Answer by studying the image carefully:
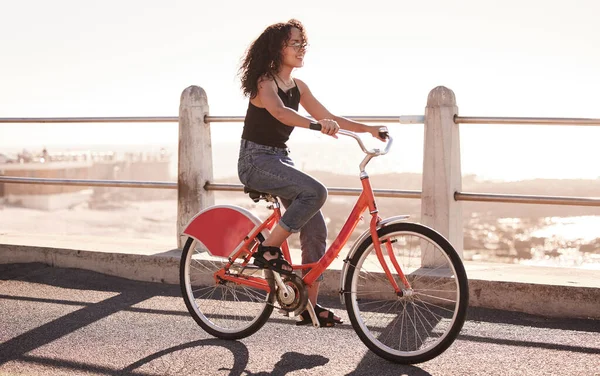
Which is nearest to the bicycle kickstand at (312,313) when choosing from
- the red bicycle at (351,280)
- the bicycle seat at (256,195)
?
the red bicycle at (351,280)

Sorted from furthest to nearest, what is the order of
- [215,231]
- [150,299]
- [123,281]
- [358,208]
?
[123,281]
[150,299]
[215,231]
[358,208]

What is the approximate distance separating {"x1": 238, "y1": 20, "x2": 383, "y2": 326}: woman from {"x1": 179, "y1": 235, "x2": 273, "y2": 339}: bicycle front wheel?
301 mm

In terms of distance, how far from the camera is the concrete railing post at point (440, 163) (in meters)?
6.49

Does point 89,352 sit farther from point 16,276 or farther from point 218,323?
point 16,276

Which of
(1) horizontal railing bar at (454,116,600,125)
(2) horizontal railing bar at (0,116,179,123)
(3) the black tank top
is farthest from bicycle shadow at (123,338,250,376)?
(2) horizontal railing bar at (0,116,179,123)

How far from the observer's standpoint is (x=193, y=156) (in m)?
7.33

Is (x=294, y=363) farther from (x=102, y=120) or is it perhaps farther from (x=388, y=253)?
(x=102, y=120)

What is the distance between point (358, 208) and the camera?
468 cm

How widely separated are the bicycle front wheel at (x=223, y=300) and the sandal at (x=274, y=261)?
0.47 feet

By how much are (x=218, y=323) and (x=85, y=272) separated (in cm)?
241

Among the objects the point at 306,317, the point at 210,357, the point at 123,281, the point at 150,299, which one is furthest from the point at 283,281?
the point at 123,281

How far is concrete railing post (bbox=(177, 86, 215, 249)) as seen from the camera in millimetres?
7316

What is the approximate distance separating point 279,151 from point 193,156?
253 cm

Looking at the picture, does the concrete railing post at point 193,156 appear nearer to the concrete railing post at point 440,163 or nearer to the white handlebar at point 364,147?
the concrete railing post at point 440,163
